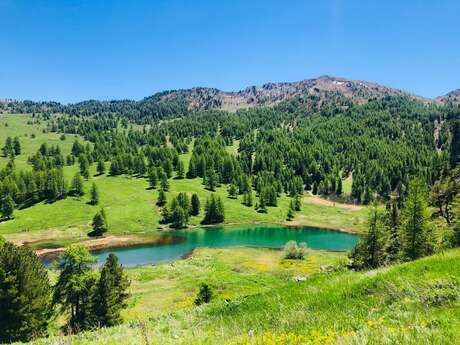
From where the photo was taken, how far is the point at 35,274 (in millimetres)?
41312

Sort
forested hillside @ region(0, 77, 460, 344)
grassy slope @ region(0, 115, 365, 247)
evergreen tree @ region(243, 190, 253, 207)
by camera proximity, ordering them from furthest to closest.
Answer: evergreen tree @ region(243, 190, 253, 207) < grassy slope @ region(0, 115, 365, 247) < forested hillside @ region(0, 77, 460, 344)

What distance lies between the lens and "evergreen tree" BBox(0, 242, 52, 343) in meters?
37.9

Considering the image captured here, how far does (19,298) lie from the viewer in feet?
125

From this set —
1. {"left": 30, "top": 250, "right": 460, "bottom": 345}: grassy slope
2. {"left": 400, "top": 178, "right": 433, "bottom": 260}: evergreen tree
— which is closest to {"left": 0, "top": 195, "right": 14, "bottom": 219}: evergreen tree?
{"left": 400, "top": 178, "right": 433, "bottom": 260}: evergreen tree

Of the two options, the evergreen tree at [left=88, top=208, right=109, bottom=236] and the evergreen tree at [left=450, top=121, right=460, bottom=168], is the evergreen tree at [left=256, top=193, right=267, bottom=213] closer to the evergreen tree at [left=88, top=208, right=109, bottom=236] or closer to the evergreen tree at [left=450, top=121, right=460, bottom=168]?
the evergreen tree at [left=88, top=208, right=109, bottom=236]

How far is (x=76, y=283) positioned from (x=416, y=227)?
47.8 meters

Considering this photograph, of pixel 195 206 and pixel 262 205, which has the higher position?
pixel 195 206

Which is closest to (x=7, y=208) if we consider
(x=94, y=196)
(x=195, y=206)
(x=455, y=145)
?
(x=94, y=196)

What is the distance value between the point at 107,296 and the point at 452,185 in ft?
295

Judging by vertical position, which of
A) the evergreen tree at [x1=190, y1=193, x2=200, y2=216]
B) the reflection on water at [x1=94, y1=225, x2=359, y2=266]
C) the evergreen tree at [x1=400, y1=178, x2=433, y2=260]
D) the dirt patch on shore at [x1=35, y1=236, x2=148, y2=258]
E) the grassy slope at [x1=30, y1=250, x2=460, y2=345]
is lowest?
the reflection on water at [x1=94, y1=225, x2=359, y2=266]

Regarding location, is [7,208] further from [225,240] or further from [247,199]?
[247,199]

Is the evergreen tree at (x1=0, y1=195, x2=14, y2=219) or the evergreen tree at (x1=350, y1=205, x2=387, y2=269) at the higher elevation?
the evergreen tree at (x1=350, y1=205, x2=387, y2=269)

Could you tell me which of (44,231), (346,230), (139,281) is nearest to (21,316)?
(139,281)

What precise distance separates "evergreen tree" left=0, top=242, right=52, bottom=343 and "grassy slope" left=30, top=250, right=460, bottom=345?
2952cm
